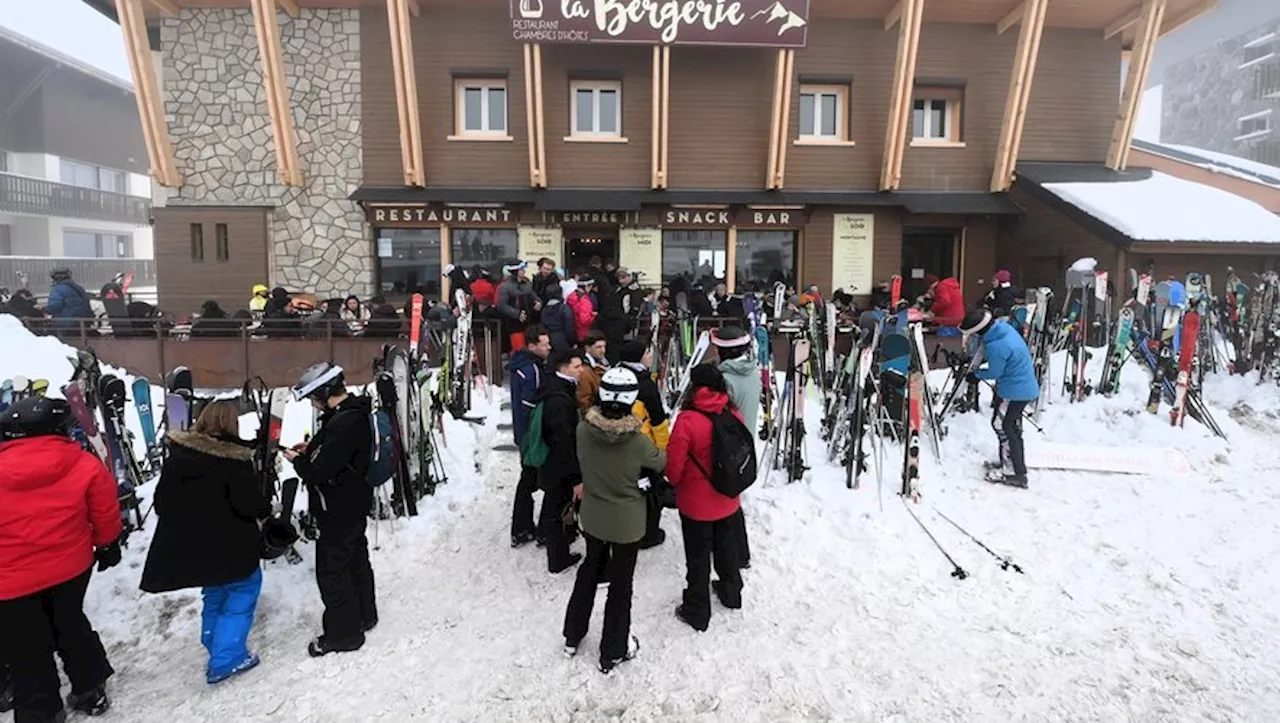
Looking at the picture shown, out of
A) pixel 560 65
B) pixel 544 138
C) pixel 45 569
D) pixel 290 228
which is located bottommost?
pixel 45 569

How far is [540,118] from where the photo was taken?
41.4ft

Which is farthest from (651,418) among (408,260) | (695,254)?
(408,260)

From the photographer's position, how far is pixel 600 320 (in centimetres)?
839

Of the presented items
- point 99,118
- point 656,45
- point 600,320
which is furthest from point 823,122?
point 99,118

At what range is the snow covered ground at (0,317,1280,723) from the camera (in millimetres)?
3795

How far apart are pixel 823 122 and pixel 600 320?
8.24 m

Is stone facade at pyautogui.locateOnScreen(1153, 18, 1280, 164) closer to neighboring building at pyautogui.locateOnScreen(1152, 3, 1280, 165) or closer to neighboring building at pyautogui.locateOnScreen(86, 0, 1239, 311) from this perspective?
neighboring building at pyautogui.locateOnScreen(1152, 3, 1280, 165)

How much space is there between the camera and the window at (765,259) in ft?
46.2

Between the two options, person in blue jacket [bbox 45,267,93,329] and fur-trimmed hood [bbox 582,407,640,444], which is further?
person in blue jacket [bbox 45,267,93,329]

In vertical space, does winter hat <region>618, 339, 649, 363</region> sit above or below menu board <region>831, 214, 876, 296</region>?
below

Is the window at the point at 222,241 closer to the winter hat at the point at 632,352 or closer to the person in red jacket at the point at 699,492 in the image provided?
the winter hat at the point at 632,352

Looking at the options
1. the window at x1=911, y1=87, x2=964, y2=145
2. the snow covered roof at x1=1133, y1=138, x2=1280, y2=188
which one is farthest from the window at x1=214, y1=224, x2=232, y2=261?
the snow covered roof at x1=1133, y1=138, x2=1280, y2=188

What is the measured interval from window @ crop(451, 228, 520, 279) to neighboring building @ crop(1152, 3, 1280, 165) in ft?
142

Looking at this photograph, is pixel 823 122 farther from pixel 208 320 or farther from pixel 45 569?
pixel 45 569
